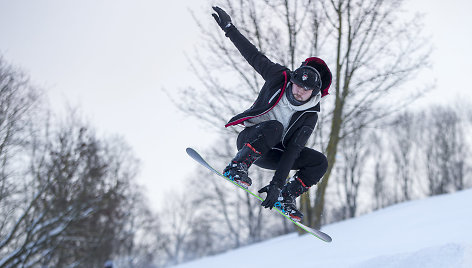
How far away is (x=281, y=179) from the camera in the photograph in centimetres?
335

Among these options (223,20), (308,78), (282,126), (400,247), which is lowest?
(400,247)

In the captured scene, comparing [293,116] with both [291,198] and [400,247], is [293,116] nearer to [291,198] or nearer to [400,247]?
[291,198]

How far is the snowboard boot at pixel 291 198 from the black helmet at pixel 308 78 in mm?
962

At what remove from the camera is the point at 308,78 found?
3209 millimetres

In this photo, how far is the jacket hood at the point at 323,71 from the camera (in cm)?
346

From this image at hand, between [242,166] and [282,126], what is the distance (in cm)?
53

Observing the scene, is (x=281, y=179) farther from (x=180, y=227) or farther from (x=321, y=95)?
(x=180, y=227)

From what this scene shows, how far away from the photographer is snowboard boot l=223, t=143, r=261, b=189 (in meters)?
3.37

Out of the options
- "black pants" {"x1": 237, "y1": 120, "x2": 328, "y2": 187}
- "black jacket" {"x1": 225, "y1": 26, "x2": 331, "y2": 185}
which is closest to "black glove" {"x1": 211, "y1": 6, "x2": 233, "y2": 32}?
"black jacket" {"x1": 225, "y1": 26, "x2": 331, "y2": 185}

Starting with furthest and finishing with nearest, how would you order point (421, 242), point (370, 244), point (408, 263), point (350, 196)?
1. point (350, 196)
2. point (370, 244)
3. point (421, 242)
4. point (408, 263)

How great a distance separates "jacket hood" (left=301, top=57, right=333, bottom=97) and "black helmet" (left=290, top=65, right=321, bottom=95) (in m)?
0.17

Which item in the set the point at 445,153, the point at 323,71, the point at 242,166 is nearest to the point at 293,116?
the point at 323,71

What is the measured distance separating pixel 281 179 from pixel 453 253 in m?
1.69

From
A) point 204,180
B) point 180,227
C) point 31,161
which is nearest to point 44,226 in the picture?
point 31,161
